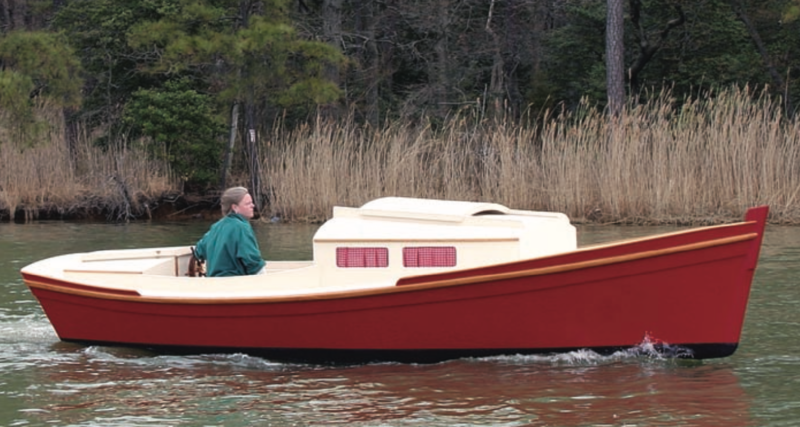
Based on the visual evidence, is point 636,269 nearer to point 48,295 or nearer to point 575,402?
point 575,402

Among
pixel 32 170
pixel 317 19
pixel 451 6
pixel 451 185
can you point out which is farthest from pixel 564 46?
pixel 32 170

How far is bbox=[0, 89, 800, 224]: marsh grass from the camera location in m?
17.0

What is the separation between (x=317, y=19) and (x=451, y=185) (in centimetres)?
959

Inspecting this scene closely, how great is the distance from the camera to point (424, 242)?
846 cm

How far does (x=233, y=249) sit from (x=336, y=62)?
13306 mm

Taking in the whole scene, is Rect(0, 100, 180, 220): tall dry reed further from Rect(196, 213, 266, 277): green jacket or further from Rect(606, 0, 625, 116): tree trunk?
Result: Rect(196, 213, 266, 277): green jacket

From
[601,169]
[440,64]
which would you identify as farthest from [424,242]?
[440,64]

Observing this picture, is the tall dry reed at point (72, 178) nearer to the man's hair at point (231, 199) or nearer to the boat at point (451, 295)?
the boat at point (451, 295)

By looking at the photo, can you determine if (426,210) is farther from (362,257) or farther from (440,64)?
(440,64)

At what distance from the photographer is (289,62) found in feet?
72.6

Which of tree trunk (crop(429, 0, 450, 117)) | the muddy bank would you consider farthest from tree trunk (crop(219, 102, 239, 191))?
tree trunk (crop(429, 0, 450, 117))

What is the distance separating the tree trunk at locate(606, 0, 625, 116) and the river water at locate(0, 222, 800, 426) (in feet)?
44.1

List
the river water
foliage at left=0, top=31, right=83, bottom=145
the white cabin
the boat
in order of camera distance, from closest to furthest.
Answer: the river water < the boat < the white cabin < foliage at left=0, top=31, right=83, bottom=145

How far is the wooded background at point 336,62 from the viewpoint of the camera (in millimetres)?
21266
